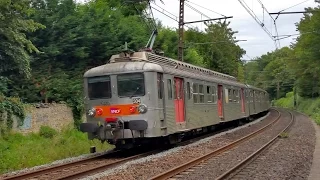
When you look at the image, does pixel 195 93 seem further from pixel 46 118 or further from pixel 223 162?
pixel 46 118

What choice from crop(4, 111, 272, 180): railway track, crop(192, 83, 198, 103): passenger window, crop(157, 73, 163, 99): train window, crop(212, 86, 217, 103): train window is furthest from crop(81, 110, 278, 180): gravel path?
crop(212, 86, 217, 103): train window

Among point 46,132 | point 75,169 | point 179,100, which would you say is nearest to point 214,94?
point 179,100

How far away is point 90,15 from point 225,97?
34.0 feet

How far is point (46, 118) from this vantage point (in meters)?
20.5

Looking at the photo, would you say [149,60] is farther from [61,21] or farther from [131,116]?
[61,21]

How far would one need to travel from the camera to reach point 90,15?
95.7 ft

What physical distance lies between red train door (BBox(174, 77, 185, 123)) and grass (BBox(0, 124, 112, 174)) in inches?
142

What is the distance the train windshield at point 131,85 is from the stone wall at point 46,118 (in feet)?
20.1

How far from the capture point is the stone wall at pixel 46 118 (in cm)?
1922

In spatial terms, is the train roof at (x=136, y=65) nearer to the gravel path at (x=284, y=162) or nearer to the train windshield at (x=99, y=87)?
the train windshield at (x=99, y=87)

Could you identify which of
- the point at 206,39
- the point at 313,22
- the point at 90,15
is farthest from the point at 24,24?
the point at 206,39

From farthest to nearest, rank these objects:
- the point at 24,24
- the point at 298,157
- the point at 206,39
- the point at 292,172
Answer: the point at 206,39 < the point at 24,24 < the point at 298,157 < the point at 292,172

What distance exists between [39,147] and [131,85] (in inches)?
172

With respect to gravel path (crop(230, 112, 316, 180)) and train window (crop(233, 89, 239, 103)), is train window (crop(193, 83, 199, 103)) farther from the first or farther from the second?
train window (crop(233, 89, 239, 103))
